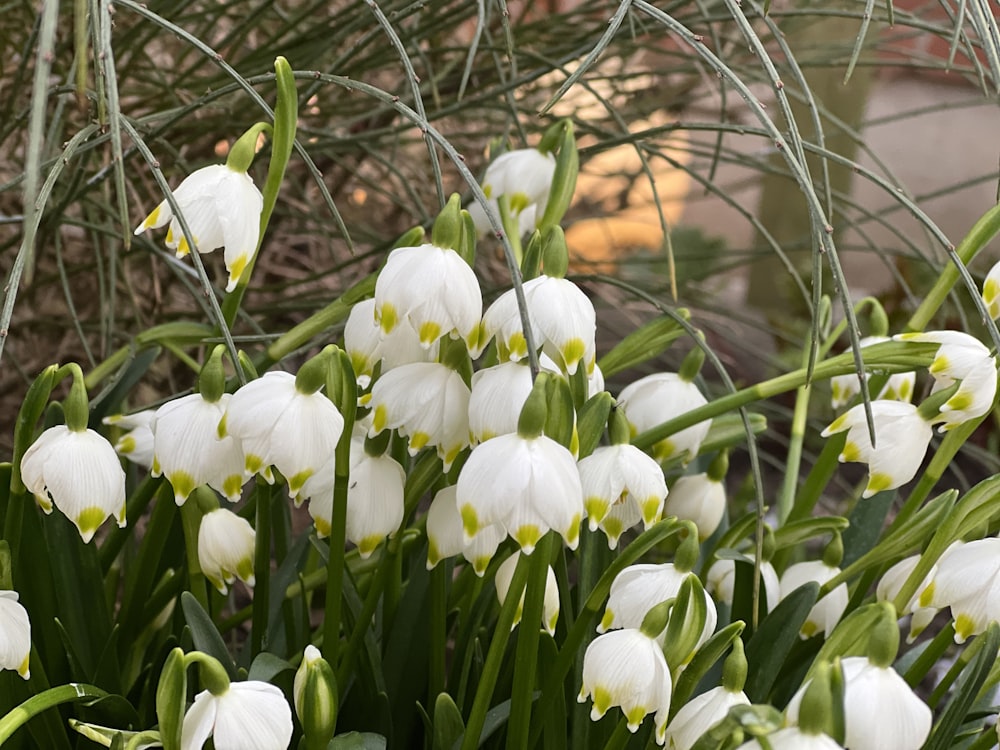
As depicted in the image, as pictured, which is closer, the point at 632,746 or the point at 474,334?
the point at 474,334

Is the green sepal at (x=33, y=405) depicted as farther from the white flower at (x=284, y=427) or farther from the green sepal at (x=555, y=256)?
the green sepal at (x=555, y=256)

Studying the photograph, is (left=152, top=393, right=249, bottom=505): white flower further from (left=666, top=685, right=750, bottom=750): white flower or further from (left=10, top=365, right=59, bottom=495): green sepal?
(left=666, top=685, right=750, bottom=750): white flower

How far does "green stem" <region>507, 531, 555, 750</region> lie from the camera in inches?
16.3

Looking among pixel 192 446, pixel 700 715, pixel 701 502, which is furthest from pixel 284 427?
pixel 701 502

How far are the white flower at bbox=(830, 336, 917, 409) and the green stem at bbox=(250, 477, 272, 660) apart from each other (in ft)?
1.00

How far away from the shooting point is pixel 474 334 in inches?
16.6

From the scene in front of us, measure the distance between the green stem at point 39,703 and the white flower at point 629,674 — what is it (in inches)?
7.5

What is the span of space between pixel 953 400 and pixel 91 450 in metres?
0.34

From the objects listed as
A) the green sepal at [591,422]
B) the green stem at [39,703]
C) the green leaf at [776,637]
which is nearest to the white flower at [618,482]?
the green sepal at [591,422]

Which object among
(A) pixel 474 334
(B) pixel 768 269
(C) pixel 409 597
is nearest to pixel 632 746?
(C) pixel 409 597

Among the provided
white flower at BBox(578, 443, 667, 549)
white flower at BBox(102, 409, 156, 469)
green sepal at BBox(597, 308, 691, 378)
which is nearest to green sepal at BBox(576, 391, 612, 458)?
white flower at BBox(578, 443, 667, 549)

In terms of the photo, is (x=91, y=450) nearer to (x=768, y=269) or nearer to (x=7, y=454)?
(x=7, y=454)

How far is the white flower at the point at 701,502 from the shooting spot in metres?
0.59

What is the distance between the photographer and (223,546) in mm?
474
